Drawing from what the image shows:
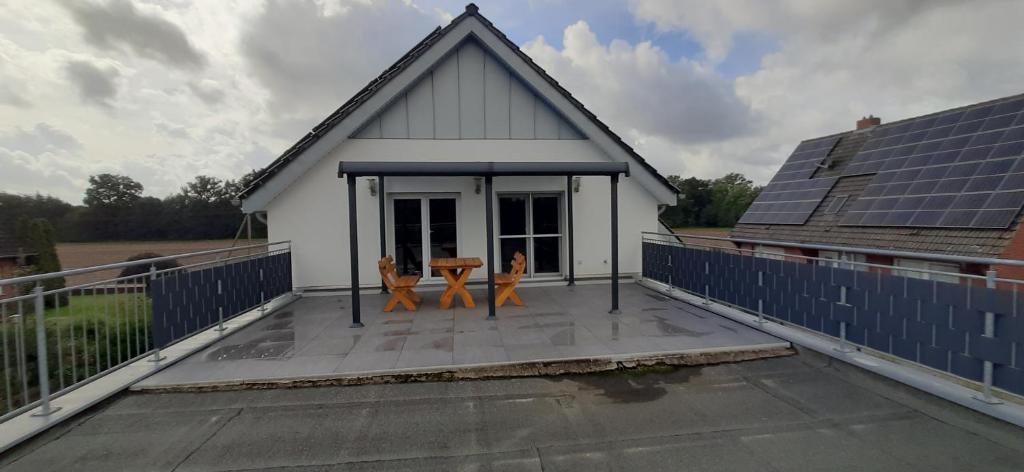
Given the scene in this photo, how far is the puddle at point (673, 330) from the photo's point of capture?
16.8ft

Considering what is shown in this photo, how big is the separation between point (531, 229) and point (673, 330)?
4132 millimetres

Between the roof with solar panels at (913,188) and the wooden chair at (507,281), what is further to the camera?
the roof with solar panels at (913,188)

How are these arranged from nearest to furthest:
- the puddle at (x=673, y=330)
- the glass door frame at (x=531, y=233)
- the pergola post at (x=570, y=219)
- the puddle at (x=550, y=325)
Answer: the puddle at (x=673, y=330) → the puddle at (x=550, y=325) → the pergola post at (x=570, y=219) → the glass door frame at (x=531, y=233)

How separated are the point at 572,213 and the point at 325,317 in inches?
198

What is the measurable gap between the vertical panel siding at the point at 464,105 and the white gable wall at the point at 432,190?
0.21 meters

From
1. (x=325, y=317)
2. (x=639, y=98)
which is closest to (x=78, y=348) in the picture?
(x=325, y=317)

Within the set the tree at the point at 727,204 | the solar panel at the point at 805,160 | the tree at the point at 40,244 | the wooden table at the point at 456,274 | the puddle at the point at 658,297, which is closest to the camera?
the wooden table at the point at 456,274

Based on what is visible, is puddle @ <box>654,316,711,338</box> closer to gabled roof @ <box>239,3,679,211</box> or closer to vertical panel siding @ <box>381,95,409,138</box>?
gabled roof @ <box>239,3,679,211</box>

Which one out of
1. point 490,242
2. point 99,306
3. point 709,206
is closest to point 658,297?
point 490,242

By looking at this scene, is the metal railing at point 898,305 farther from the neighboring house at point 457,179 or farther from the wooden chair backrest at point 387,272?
the wooden chair backrest at point 387,272

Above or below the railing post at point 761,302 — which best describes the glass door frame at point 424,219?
above

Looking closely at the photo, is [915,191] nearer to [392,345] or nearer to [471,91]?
[471,91]

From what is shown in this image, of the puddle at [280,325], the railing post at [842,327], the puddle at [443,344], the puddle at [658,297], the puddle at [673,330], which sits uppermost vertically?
the railing post at [842,327]

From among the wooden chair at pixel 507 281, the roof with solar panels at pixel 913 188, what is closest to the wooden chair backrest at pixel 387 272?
the wooden chair at pixel 507 281
